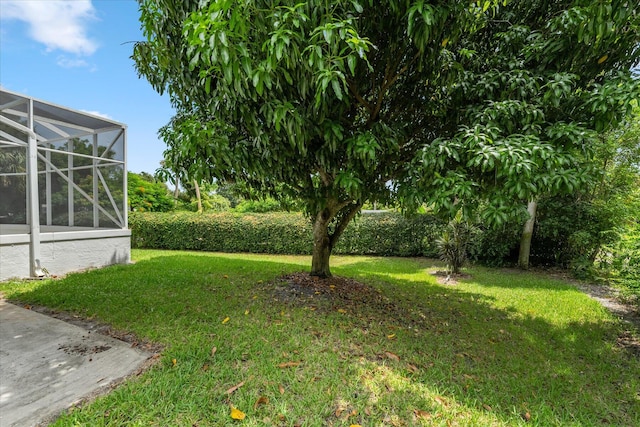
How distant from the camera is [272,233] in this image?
11.2m

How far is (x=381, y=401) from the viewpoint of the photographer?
239 centimetres

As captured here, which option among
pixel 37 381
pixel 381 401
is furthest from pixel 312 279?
pixel 37 381

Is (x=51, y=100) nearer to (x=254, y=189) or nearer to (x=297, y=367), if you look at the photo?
(x=254, y=189)

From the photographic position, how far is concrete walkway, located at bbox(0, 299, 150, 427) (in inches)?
86.2

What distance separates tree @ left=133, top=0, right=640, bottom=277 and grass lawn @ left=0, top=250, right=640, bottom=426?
5.15ft

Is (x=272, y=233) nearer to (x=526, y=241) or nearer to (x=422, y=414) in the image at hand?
(x=526, y=241)

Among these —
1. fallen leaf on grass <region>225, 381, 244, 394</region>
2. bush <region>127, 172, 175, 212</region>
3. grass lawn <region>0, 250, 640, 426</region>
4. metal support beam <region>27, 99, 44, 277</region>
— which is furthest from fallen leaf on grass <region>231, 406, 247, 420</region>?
bush <region>127, 172, 175, 212</region>

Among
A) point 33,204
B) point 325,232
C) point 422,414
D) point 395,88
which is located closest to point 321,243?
point 325,232

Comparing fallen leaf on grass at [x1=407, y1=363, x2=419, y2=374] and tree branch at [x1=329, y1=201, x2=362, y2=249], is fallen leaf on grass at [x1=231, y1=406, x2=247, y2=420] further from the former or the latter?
tree branch at [x1=329, y1=201, x2=362, y2=249]

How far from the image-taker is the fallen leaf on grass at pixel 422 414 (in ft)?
7.43

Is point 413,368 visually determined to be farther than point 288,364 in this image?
Yes

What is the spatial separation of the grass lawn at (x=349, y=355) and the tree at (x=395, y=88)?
61.8 inches

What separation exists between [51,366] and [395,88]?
4.79 m

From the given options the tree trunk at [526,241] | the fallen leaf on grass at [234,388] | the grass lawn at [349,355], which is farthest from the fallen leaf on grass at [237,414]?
the tree trunk at [526,241]
